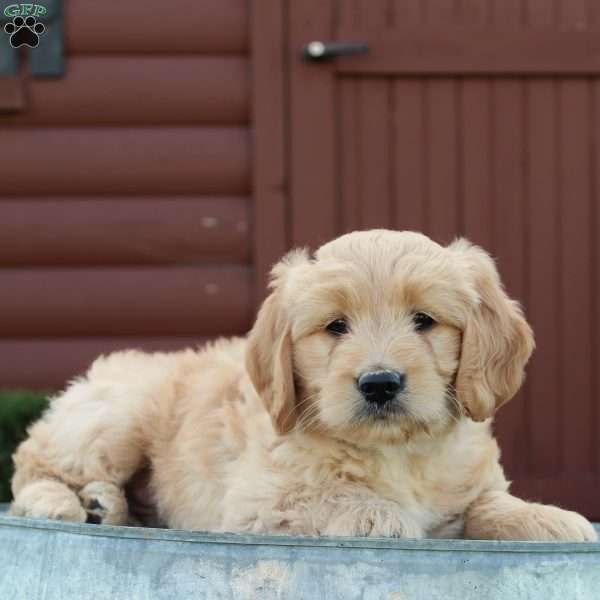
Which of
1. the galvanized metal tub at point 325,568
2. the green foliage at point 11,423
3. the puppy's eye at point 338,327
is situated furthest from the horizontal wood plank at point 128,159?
the galvanized metal tub at point 325,568

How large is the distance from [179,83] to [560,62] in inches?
69.3

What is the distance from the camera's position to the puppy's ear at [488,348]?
2.52 meters

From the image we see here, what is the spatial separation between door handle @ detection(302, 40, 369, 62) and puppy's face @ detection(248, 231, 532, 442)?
2874 millimetres

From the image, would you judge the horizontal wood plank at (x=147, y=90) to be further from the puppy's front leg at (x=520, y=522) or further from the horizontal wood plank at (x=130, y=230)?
the puppy's front leg at (x=520, y=522)

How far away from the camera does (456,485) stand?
268 centimetres

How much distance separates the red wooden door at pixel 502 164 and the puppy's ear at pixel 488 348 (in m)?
2.80

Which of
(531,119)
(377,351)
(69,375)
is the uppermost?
(531,119)

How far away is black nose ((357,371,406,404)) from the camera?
7.83ft

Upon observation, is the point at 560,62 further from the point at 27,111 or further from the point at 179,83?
the point at 27,111

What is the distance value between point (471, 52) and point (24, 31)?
6.74 feet

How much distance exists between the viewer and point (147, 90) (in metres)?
5.54

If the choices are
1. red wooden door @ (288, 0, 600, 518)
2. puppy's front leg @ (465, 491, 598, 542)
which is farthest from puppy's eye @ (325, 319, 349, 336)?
red wooden door @ (288, 0, 600, 518)

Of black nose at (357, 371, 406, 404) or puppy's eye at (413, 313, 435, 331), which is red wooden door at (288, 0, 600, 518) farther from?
black nose at (357, 371, 406, 404)

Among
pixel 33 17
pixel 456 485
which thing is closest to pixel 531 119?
pixel 33 17
